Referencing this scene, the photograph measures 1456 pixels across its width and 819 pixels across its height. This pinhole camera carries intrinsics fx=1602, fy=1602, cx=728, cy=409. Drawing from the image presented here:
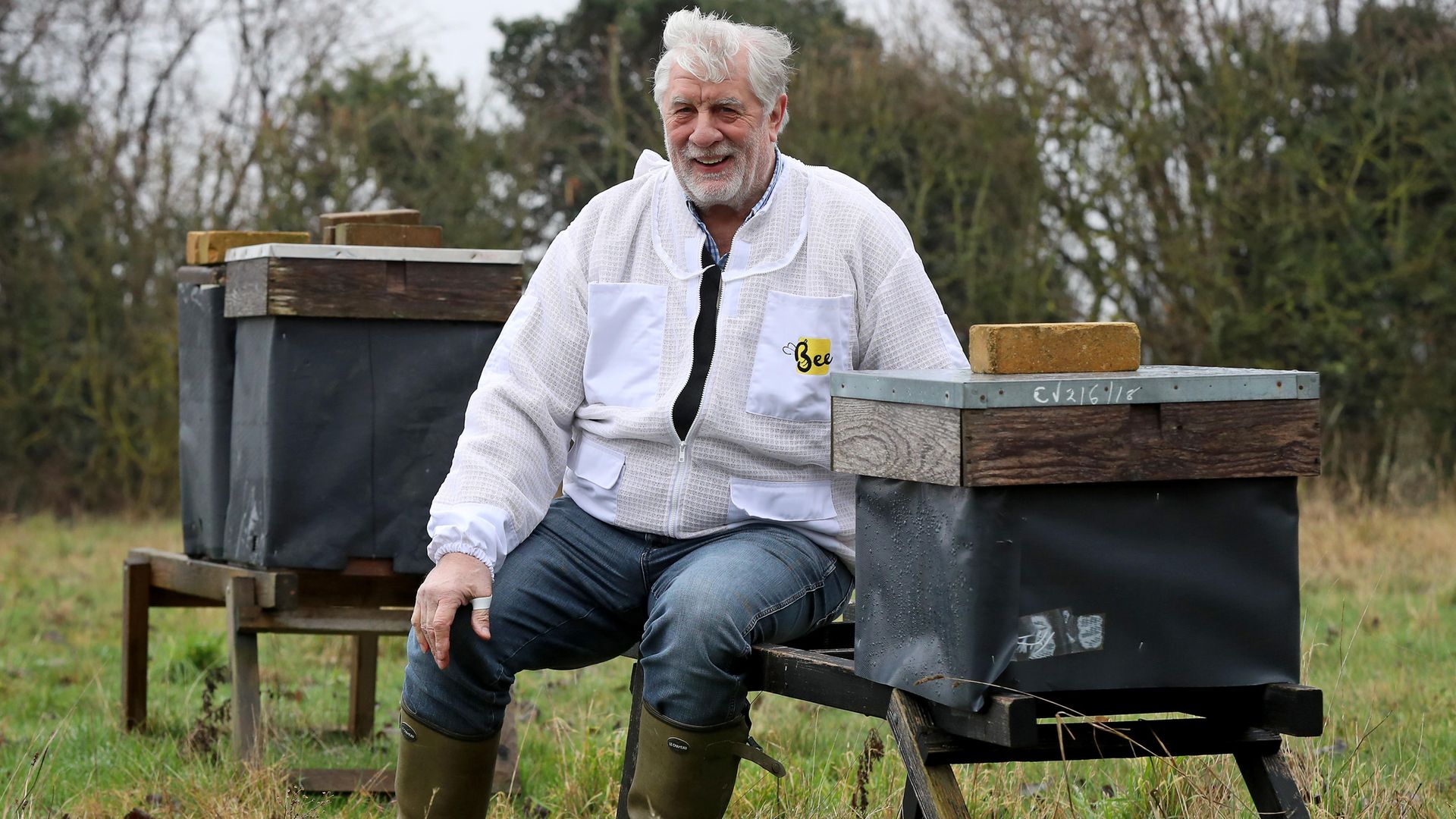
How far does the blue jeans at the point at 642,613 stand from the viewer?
8.68 feet

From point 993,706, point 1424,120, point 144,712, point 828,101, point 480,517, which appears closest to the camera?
point 993,706

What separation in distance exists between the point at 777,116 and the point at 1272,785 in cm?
161

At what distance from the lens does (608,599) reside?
9.77ft

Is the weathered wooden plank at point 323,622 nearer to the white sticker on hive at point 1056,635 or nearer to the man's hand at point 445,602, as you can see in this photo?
the man's hand at point 445,602

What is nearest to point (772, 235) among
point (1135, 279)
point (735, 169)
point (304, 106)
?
point (735, 169)

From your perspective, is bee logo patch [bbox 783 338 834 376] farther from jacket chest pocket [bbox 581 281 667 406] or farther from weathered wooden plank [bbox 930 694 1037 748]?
weathered wooden plank [bbox 930 694 1037 748]

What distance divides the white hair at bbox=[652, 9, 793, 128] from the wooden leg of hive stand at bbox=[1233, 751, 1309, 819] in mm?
1519

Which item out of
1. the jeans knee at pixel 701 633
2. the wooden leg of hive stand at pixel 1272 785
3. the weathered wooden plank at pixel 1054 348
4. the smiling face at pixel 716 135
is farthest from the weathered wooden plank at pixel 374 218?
the wooden leg of hive stand at pixel 1272 785

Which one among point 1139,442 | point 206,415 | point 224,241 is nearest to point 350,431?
point 206,415

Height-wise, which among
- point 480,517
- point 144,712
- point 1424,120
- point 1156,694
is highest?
point 1424,120

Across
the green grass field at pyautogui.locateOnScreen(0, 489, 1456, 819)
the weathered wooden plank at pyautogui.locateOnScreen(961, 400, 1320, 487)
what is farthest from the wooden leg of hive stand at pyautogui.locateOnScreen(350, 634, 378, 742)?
the weathered wooden plank at pyautogui.locateOnScreen(961, 400, 1320, 487)

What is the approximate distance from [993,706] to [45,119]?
1189 centimetres

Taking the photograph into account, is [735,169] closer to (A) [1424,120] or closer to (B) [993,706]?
(B) [993,706]

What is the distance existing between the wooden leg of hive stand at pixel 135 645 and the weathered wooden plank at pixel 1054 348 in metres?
3.07
